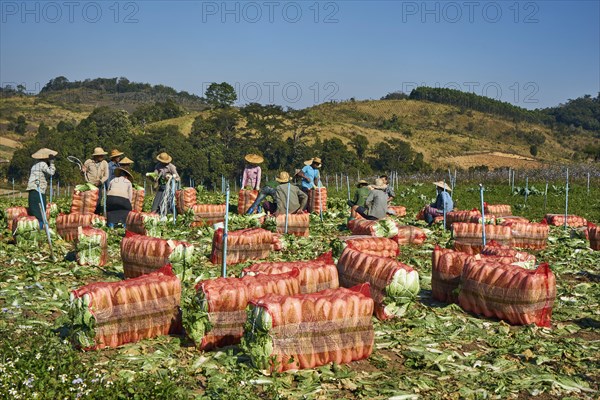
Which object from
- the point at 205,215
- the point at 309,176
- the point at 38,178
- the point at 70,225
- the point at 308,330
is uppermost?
the point at 309,176

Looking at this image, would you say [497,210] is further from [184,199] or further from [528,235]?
[184,199]

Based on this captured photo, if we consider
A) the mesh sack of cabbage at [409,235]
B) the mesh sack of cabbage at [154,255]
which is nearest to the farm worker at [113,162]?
the mesh sack of cabbage at [154,255]

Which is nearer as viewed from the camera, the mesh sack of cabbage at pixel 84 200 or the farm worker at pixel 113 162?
the mesh sack of cabbage at pixel 84 200

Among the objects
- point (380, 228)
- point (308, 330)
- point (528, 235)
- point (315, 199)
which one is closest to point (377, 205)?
point (380, 228)

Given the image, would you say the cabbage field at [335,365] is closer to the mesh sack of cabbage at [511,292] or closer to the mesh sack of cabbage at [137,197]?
the mesh sack of cabbage at [511,292]

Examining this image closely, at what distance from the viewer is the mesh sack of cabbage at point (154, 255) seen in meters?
9.94

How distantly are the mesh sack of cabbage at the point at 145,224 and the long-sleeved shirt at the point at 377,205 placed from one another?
4.47 metres

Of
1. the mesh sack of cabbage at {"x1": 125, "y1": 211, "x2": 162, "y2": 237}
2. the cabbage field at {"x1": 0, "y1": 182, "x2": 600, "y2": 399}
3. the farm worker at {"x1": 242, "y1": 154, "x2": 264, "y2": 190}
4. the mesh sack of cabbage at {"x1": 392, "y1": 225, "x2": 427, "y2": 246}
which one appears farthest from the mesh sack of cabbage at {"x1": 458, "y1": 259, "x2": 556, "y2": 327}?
the farm worker at {"x1": 242, "y1": 154, "x2": 264, "y2": 190}

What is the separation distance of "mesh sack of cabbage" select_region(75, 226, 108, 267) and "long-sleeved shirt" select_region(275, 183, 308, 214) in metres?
4.85

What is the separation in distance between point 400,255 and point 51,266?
620 centimetres

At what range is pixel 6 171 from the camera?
5150cm

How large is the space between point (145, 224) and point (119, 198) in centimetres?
139

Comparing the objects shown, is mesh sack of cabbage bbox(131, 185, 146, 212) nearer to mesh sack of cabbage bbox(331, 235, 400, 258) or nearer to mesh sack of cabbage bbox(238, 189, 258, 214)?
mesh sack of cabbage bbox(238, 189, 258, 214)

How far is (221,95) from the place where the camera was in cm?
8694
